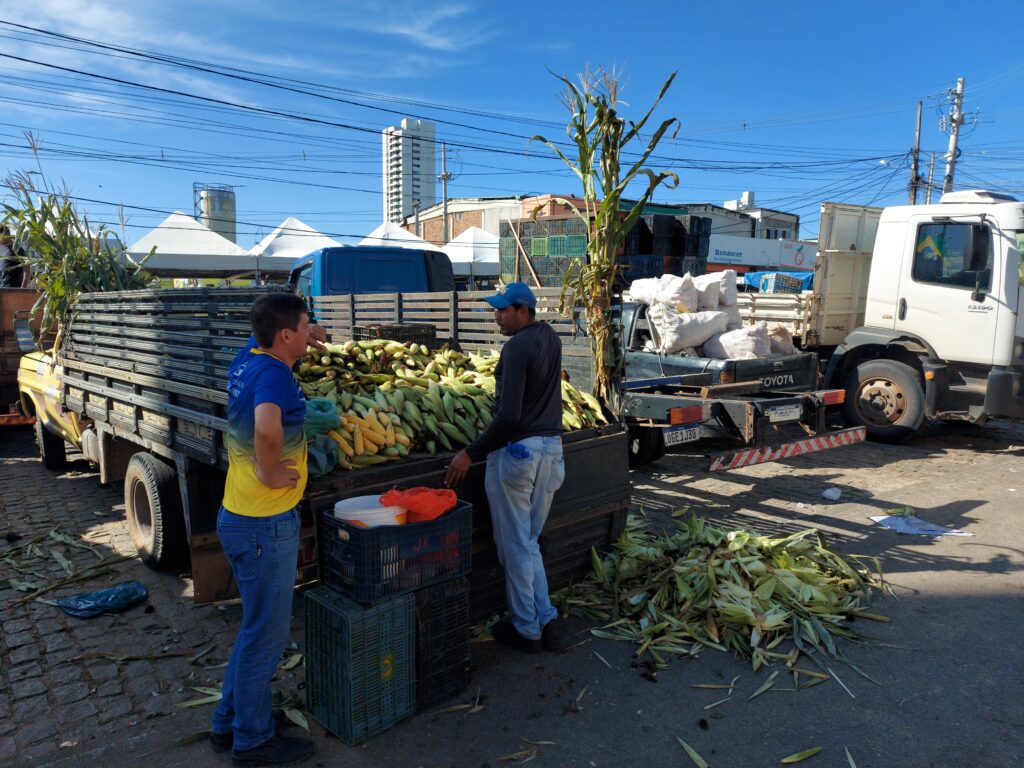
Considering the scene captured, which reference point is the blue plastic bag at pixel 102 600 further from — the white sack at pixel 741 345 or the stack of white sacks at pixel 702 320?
the white sack at pixel 741 345

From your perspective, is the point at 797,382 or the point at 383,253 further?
the point at 383,253

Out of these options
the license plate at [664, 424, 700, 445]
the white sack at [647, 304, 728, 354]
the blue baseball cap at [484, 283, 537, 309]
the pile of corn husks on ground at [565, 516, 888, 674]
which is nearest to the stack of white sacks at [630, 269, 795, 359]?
the white sack at [647, 304, 728, 354]

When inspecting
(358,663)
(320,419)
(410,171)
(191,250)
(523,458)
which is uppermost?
(410,171)

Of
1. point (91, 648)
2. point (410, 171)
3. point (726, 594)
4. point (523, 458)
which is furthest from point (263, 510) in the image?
point (410, 171)

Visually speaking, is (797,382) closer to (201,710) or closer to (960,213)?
(960,213)

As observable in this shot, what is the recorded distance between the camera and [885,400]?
31.0ft

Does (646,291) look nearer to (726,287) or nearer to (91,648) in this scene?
(726,287)

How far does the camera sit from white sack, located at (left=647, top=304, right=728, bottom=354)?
26.6ft

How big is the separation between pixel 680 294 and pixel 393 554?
6026 millimetres

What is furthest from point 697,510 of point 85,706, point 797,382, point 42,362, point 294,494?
point 42,362

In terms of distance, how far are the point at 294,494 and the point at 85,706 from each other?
173 cm

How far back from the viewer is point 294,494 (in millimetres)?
2965

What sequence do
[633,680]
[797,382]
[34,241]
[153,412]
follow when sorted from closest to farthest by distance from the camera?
[633,680], [153,412], [34,241], [797,382]

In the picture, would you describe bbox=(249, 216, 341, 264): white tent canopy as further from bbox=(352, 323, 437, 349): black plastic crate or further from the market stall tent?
bbox=(352, 323, 437, 349): black plastic crate
